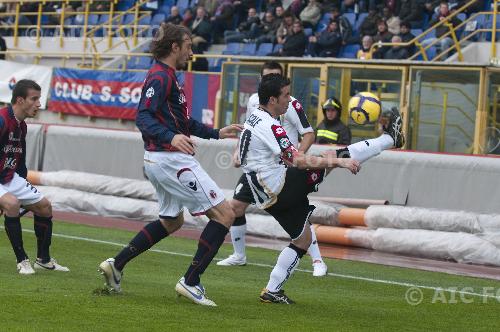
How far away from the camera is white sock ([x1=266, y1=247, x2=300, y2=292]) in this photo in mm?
8602

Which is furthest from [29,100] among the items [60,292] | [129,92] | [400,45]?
[129,92]

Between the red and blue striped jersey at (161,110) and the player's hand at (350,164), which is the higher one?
the red and blue striped jersey at (161,110)

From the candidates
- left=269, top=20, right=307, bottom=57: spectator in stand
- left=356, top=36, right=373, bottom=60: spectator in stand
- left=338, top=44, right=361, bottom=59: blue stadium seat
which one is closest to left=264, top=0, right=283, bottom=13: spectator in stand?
left=269, top=20, right=307, bottom=57: spectator in stand

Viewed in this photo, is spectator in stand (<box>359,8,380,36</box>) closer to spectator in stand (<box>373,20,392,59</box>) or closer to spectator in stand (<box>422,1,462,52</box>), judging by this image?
spectator in stand (<box>373,20,392,59</box>)

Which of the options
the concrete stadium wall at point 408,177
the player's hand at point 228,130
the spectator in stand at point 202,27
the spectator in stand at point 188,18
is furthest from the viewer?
the spectator in stand at point 188,18

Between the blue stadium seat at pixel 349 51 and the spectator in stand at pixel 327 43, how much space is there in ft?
0.57

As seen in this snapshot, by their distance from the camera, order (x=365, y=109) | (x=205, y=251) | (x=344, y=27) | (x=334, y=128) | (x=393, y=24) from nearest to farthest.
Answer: (x=205, y=251)
(x=365, y=109)
(x=334, y=128)
(x=393, y=24)
(x=344, y=27)

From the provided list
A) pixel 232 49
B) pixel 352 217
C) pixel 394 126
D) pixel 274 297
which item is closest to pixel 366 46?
pixel 232 49

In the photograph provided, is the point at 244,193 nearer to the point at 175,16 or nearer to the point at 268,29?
the point at 268,29

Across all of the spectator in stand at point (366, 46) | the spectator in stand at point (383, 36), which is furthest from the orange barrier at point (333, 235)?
the spectator in stand at point (383, 36)

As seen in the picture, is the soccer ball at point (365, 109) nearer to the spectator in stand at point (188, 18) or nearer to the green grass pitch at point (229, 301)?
the green grass pitch at point (229, 301)

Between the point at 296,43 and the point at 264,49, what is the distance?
202 centimetres

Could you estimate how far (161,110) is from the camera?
8.17m

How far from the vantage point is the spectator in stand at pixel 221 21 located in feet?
91.4
